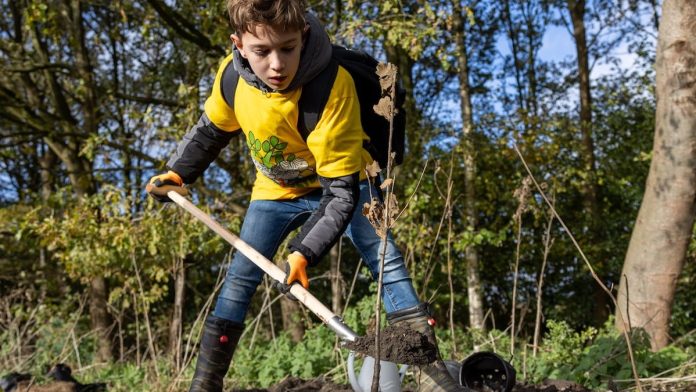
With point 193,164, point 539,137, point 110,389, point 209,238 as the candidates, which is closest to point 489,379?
point 193,164

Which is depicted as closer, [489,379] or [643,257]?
[489,379]

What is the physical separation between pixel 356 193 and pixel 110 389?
Result: 9.71 feet

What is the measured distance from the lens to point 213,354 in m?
3.06

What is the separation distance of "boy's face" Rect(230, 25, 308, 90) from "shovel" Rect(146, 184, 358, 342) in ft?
1.95

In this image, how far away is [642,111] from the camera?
37.8ft

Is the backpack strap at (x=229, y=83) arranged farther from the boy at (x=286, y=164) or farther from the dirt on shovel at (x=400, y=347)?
the dirt on shovel at (x=400, y=347)

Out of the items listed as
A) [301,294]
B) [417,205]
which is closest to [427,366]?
[301,294]

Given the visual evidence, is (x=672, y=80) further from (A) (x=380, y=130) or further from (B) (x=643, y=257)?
(A) (x=380, y=130)

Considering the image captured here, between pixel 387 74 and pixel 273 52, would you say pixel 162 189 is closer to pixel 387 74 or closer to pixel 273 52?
pixel 273 52

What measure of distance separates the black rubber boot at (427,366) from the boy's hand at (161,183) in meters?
1.07

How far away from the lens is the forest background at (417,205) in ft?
16.2

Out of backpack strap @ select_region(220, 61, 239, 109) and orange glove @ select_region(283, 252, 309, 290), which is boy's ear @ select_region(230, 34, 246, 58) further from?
orange glove @ select_region(283, 252, 309, 290)

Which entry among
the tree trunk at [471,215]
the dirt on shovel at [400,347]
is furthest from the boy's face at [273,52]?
the tree trunk at [471,215]

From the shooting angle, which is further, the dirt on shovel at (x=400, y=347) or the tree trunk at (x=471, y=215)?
Answer: the tree trunk at (x=471, y=215)
